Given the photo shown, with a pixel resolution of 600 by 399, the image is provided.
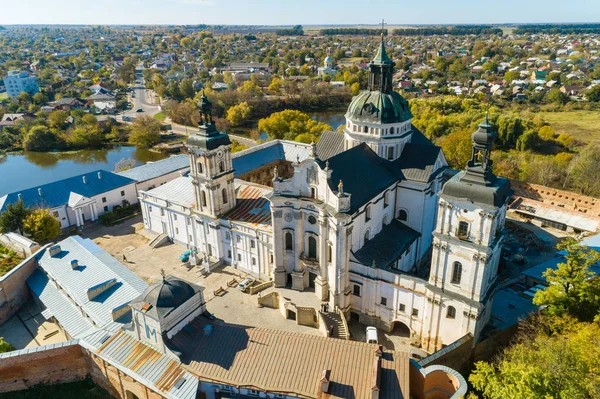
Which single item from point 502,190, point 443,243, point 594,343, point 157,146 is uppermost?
point 502,190

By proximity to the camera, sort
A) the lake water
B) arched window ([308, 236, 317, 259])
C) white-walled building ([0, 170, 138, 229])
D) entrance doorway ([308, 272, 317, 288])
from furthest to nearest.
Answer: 1. the lake water
2. white-walled building ([0, 170, 138, 229])
3. entrance doorway ([308, 272, 317, 288])
4. arched window ([308, 236, 317, 259])

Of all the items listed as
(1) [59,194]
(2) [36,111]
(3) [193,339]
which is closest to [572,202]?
(3) [193,339]

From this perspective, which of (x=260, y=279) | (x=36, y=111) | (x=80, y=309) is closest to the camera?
(x=80, y=309)

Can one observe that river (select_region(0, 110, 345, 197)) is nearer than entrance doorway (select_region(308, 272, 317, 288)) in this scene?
No

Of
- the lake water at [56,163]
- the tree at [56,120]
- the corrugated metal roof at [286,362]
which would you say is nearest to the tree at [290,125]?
the lake water at [56,163]

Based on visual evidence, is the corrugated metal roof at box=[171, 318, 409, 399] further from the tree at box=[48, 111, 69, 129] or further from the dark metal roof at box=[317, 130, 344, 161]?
the tree at box=[48, 111, 69, 129]

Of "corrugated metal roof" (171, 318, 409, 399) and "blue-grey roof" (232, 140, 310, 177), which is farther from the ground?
"blue-grey roof" (232, 140, 310, 177)

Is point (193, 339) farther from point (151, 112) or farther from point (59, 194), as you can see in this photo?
point (151, 112)

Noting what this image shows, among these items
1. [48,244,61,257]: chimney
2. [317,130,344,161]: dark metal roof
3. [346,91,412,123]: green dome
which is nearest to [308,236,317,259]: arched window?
[317,130,344,161]: dark metal roof
